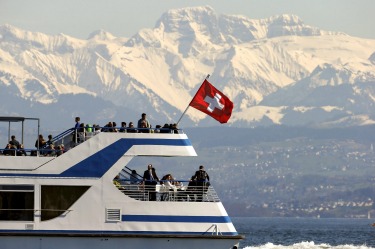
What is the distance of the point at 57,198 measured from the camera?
44.7 meters

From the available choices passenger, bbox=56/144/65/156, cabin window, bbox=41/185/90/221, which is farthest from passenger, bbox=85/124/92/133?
cabin window, bbox=41/185/90/221

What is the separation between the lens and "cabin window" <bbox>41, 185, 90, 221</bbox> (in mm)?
44375

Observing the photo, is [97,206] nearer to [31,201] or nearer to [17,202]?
[31,201]

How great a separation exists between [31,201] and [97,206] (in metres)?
2.36

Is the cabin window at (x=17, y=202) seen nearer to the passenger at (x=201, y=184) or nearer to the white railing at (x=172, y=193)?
the white railing at (x=172, y=193)

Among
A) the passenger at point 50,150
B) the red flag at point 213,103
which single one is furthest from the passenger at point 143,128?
the passenger at point 50,150

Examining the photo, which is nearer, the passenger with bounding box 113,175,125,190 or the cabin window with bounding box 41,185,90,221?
the cabin window with bounding box 41,185,90,221

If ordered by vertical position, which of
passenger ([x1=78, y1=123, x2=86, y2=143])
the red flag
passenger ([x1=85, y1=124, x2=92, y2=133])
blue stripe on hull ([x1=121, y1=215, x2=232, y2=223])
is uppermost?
the red flag

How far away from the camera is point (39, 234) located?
144ft

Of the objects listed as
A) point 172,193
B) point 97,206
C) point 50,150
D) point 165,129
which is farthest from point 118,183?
point 50,150

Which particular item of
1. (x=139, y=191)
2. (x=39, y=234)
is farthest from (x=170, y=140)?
(x=39, y=234)

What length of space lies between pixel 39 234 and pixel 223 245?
21.5 feet

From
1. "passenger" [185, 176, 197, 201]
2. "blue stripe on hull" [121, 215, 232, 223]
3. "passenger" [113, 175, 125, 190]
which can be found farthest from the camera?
"passenger" [185, 176, 197, 201]

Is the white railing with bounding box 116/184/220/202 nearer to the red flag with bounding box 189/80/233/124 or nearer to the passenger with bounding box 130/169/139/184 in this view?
the passenger with bounding box 130/169/139/184
